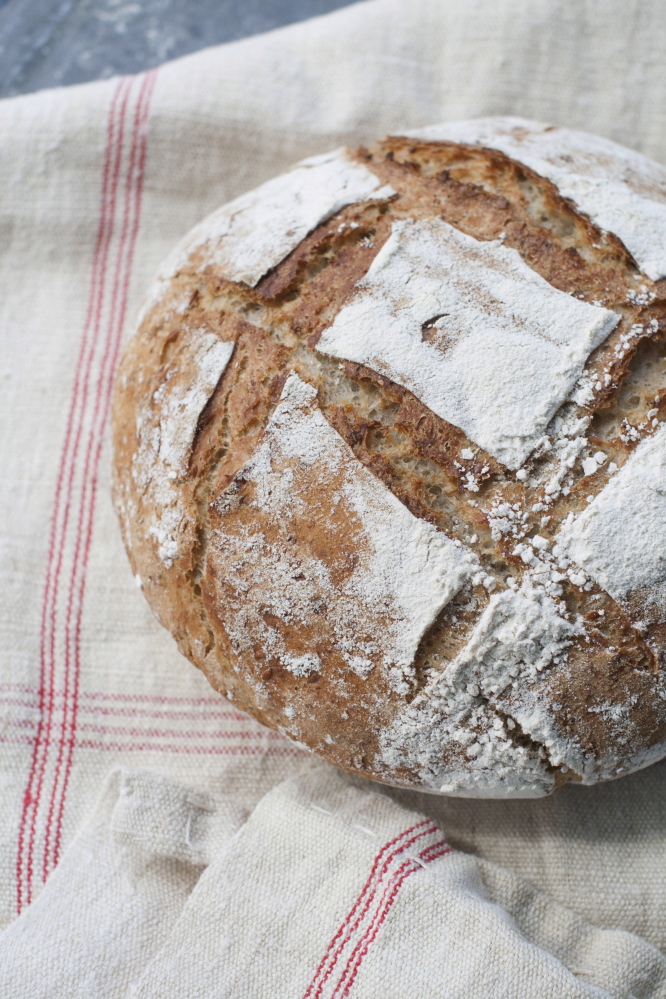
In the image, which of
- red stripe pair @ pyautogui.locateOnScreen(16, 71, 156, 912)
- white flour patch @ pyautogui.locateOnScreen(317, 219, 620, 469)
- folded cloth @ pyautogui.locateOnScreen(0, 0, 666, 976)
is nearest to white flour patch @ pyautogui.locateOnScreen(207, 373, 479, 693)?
white flour patch @ pyautogui.locateOnScreen(317, 219, 620, 469)

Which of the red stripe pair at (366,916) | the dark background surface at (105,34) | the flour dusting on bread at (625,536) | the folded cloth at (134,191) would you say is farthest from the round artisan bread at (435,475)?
the dark background surface at (105,34)

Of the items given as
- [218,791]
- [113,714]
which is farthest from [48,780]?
[218,791]

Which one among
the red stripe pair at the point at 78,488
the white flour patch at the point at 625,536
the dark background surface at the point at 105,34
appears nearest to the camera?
the white flour patch at the point at 625,536

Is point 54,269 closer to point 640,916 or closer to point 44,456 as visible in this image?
point 44,456

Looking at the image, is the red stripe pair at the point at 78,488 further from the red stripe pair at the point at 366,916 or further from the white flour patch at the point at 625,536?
the white flour patch at the point at 625,536

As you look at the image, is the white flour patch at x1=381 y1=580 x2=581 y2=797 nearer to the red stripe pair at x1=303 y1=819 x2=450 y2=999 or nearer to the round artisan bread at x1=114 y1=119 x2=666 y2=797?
the round artisan bread at x1=114 y1=119 x2=666 y2=797

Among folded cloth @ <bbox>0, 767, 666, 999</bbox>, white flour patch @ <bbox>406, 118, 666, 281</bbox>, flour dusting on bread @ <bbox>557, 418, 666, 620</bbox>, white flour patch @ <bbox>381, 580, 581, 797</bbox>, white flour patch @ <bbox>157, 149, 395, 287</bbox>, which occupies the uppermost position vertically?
white flour patch @ <bbox>406, 118, 666, 281</bbox>
